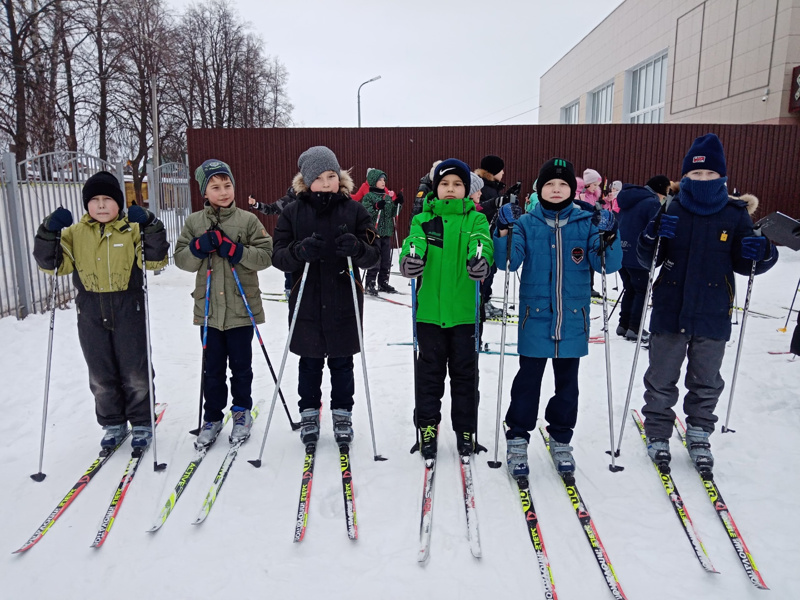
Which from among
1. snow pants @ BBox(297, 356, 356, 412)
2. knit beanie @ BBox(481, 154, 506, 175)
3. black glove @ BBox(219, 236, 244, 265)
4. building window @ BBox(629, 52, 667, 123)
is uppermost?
building window @ BBox(629, 52, 667, 123)

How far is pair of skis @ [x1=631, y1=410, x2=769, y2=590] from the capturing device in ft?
7.60

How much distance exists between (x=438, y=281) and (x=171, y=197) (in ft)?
33.5

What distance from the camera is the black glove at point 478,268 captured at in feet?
9.22

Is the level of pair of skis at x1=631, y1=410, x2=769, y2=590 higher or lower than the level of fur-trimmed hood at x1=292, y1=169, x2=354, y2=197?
lower

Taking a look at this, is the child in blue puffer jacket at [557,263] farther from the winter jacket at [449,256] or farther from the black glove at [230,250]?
the black glove at [230,250]

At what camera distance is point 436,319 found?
309 cm

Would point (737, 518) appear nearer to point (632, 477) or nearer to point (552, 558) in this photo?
point (632, 477)

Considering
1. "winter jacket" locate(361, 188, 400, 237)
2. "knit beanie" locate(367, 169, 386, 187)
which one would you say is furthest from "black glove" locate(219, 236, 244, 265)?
"knit beanie" locate(367, 169, 386, 187)

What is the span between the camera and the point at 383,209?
328 inches

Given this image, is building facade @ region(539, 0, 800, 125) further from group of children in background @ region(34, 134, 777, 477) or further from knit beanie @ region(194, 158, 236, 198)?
knit beanie @ region(194, 158, 236, 198)

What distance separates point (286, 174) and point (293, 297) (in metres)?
11.1

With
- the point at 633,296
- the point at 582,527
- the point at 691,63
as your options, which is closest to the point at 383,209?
the point at 633,296

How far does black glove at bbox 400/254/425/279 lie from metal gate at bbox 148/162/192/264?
29.0ft

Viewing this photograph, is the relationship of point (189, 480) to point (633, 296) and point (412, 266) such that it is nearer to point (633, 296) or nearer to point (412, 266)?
point (412, 266)
